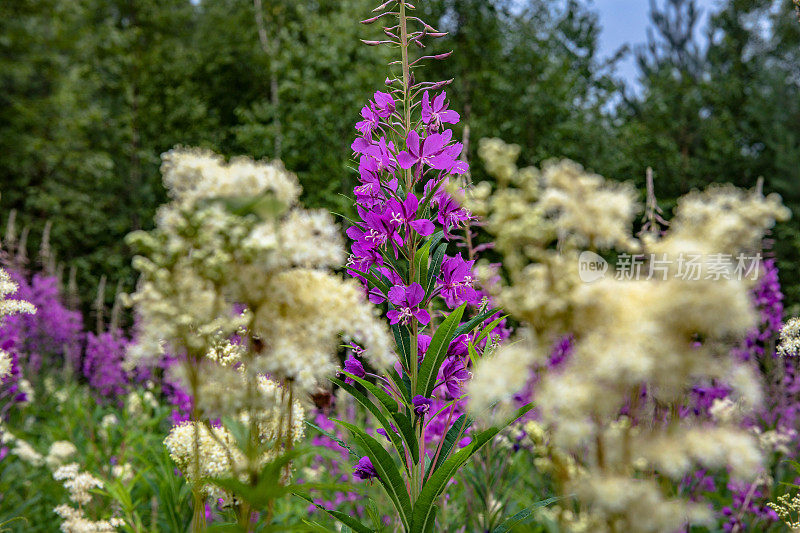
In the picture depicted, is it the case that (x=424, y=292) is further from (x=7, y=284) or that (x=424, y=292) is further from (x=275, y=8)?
(x=275, y=8)

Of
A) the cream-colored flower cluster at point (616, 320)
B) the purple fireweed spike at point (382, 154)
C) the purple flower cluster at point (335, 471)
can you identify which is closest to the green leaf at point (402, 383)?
the purple fireweed spike at point (382, 154)

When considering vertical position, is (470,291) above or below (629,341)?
above

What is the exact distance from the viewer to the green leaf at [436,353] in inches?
80.0

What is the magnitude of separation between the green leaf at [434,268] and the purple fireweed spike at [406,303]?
3.6 inches

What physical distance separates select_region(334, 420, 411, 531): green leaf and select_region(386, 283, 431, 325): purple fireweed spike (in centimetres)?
45

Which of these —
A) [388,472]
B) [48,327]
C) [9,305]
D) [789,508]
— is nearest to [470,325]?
[388,472]

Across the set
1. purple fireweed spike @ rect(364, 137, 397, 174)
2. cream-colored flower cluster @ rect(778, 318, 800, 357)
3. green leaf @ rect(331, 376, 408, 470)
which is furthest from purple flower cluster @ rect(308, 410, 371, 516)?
cream-colored flower cluster @ rect(778, 318, 800, 357)

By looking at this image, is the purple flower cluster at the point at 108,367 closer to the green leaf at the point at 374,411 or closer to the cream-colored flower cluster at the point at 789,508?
the green leaf at the point at 374,411

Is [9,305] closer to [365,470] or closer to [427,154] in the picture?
[365,470]

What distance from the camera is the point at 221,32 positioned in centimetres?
2019

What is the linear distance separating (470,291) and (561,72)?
1398 cm

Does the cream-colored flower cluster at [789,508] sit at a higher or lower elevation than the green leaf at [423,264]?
lower

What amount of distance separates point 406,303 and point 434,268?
0.21 m

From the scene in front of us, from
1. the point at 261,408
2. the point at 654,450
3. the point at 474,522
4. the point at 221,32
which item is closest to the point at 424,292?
the point at 261,408
